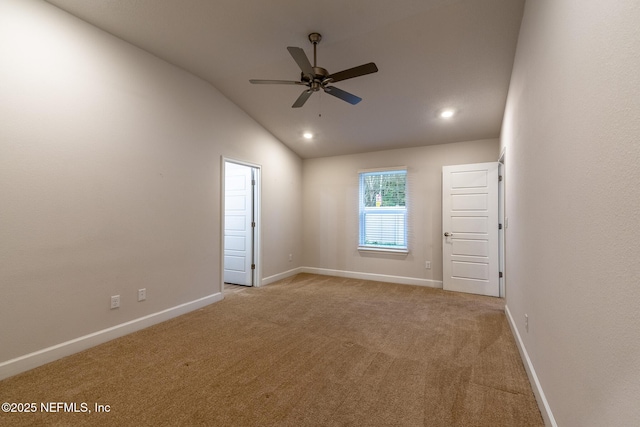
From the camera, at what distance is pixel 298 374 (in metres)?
2.22

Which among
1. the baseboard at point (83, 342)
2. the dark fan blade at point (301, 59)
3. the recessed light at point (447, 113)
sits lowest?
the baseboard at point (83, 342)

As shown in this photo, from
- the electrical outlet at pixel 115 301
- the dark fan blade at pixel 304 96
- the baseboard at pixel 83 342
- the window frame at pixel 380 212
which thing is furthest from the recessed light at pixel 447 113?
the electrical outlet at pixel 115 301

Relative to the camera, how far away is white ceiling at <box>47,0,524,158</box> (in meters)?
2.51

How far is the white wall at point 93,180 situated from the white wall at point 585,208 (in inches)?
141

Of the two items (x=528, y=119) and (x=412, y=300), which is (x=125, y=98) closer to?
(x=528, y=119)

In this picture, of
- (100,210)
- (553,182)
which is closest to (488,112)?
(553,182)

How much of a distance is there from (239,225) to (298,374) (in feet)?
10.5

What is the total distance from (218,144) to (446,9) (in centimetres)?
310

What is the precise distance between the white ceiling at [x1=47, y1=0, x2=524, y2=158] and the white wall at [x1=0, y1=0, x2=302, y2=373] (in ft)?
1.12

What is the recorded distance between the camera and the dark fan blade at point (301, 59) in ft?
7.36

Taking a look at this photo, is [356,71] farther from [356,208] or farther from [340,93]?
[356,208]

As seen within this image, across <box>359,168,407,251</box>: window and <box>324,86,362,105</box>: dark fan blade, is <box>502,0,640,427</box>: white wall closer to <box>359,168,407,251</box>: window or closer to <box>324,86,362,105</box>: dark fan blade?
<box>324,86,362,105</box>: dark fan blade

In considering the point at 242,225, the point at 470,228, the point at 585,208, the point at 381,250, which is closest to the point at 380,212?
the point at 381,250

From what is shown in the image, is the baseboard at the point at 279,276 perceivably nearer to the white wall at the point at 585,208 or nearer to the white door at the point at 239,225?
the white door at the point at 239,225
